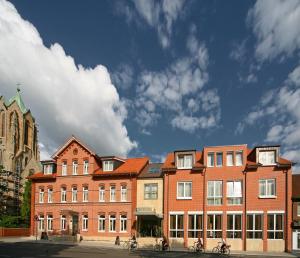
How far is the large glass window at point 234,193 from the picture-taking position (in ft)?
157

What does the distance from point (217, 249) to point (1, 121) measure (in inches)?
2536

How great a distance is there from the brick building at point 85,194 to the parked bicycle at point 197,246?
8594 millimetres

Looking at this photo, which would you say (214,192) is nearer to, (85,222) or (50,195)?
(85,222)

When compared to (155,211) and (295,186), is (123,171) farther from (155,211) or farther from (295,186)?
(295,186)

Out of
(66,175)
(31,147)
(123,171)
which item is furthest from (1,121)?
(123,171)

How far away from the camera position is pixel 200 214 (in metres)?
49.2

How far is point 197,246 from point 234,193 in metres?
7.93

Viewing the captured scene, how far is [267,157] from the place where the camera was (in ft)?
156

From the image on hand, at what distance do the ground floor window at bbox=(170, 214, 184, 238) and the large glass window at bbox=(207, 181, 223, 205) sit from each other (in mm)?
4003

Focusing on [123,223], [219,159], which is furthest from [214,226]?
[123,223]

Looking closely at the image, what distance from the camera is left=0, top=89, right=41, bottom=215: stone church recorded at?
287 ft

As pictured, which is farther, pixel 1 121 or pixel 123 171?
pixel 1 121

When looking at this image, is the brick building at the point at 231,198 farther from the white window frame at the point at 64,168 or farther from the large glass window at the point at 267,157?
the white window frame at the point at 64,168

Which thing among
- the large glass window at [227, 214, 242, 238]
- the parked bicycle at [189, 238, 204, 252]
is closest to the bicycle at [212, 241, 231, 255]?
the parked bicycle at [189, 238, 204, 252]
